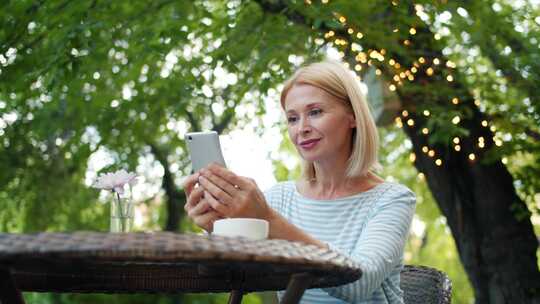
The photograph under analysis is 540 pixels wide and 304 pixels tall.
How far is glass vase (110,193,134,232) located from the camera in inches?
67.7

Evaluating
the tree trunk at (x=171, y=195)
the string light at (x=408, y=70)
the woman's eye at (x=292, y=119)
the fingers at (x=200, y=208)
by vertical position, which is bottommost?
the tree trunk at (x=171, y=195)

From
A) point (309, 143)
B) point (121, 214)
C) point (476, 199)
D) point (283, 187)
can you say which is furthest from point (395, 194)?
point (476, 199)

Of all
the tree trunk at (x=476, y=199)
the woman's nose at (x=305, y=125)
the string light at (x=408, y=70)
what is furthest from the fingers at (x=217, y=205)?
the tree trunk at (x=476, y=199)

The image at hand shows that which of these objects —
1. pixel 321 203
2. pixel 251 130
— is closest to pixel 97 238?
pixel 321 203

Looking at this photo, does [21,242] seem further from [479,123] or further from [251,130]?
[251,130]

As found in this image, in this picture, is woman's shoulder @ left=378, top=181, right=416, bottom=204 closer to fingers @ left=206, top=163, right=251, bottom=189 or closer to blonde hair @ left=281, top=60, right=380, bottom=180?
blonde hair @ left=281, top=60, right=380, bottom=180

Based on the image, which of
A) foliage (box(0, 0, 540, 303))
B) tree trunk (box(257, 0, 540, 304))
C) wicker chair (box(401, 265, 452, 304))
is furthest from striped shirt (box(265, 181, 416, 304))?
tree trunk (box(257, 0, 540, 304))

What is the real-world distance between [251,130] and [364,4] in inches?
118

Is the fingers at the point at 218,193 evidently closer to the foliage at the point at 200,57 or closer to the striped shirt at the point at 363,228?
the striped shirt at the point at 363,228

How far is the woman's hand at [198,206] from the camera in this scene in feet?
5.36

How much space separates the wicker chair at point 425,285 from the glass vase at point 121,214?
80 cm

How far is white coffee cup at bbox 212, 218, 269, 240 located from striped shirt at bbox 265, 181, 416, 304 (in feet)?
0.47

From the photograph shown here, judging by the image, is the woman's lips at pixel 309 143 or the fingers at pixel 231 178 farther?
the woman's lips at pixel 309 143

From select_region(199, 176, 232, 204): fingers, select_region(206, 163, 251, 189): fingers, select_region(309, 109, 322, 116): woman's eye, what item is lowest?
select_region(199, 176, 232, 204): fingers
